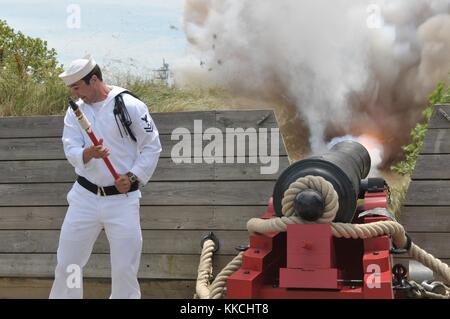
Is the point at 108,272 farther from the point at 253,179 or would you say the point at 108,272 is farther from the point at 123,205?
the point at 123,205

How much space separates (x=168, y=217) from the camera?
718cm

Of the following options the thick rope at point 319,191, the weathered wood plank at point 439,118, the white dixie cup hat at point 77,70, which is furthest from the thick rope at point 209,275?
the weathered wood plank at point 439,118

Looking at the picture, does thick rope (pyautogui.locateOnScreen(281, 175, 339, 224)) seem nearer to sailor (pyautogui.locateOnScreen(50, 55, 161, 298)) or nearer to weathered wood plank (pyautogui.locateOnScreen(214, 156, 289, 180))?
sailor (pyautogui.locateOnScreen(50, 55, 161, 298))

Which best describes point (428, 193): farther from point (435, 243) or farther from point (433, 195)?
point (435, 243)

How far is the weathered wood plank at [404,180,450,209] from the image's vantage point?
6.70m

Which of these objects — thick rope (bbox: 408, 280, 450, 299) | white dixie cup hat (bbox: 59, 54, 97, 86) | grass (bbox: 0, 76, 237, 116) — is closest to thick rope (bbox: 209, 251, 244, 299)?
thick rope (bbox: 408, 280, 450, 299)

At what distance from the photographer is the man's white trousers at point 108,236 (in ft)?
17.6

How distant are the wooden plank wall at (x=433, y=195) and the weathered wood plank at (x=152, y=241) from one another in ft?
4.59

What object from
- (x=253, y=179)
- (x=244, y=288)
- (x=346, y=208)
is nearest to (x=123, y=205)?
(x=244, y=288)

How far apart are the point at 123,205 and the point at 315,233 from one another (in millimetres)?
1364

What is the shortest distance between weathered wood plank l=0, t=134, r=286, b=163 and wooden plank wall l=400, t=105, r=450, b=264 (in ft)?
3.69

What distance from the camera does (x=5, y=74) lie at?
9.04m

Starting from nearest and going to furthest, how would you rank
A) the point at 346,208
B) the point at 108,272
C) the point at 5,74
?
1. the point at 346,208
2. the point at 108,272
3. the point at 5,74

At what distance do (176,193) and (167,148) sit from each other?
40 cm
